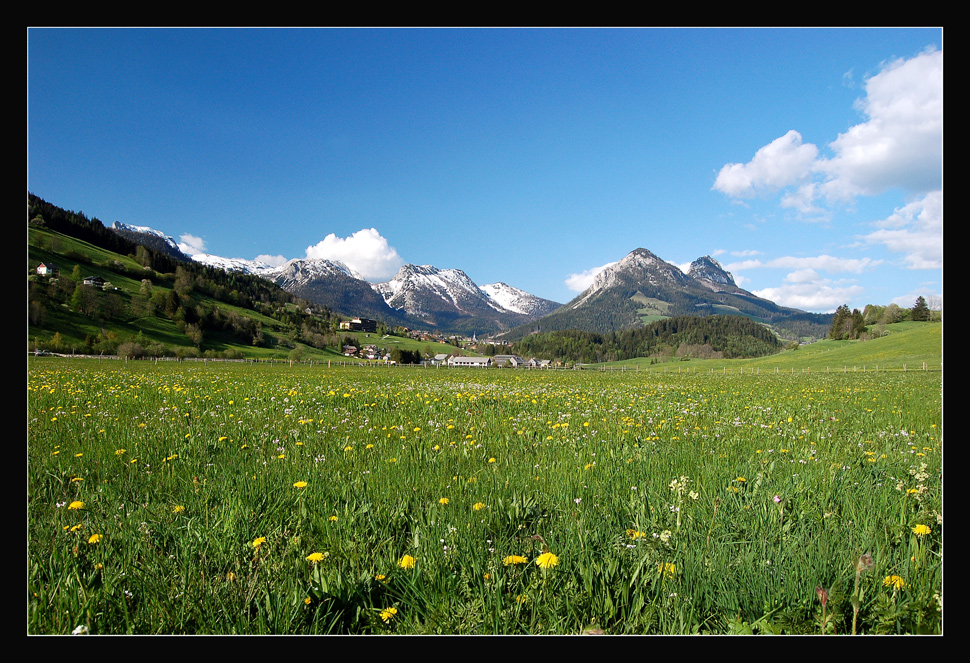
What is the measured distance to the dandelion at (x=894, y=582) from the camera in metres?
2.04

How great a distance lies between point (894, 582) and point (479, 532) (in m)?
2.22

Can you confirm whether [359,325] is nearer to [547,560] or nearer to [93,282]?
[93,282]

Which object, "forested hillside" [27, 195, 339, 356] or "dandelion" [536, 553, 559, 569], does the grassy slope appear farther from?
"forested hillside" [27, 195, 339, 356]

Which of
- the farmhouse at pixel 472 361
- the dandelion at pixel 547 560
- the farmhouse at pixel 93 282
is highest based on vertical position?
the farmhouse at pixel 93 282

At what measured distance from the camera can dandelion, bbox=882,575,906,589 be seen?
6.68 feet

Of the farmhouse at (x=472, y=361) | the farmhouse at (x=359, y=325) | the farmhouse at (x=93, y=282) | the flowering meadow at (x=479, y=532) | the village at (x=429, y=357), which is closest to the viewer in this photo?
the flowering meadow at (x=479, y=532)

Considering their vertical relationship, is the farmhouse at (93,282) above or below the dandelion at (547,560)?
above

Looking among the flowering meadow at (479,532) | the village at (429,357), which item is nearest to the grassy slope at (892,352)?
the flowering meadow at (479,532)

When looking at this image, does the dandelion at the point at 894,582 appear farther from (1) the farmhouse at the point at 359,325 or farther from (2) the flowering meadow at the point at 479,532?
(1) the farmhouse at the point at 359,325

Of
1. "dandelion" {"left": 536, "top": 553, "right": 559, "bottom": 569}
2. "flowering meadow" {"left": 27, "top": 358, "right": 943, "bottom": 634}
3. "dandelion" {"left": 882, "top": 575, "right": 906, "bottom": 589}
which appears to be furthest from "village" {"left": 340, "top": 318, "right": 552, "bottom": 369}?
"dandelion" {"left": 882, "top": 575, "right": 906, "bottom": 589}
